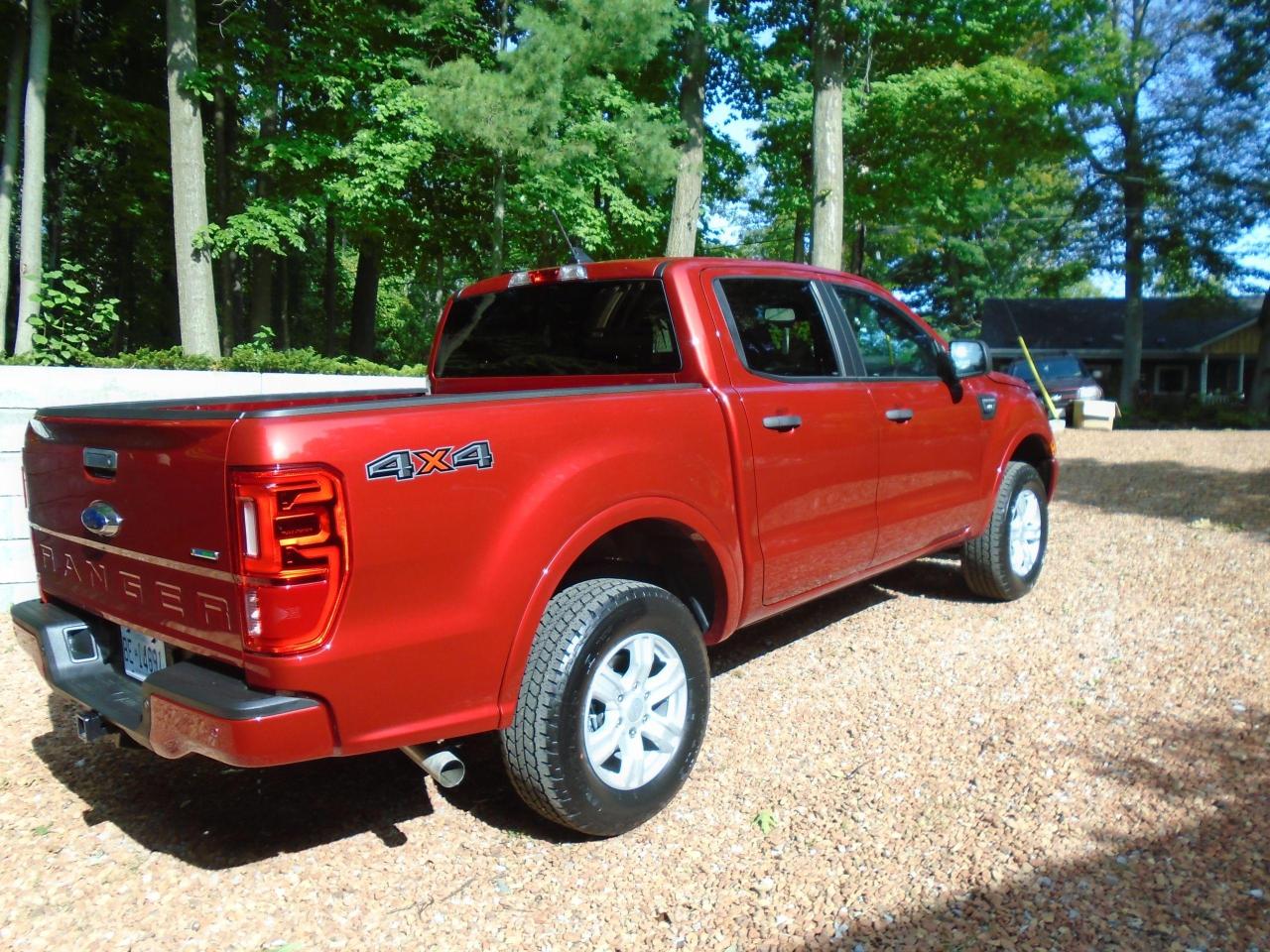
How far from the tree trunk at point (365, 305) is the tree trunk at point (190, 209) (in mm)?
8726

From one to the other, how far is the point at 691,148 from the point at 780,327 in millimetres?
12920

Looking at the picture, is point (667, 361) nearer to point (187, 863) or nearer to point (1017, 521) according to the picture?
point (187, 863)

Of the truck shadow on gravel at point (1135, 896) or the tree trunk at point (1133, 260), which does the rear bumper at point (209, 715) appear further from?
the tree trunk at point (1133, 260)

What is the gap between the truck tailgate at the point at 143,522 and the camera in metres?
2.36

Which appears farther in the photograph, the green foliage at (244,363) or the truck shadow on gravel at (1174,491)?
the green foliage at (244,363)

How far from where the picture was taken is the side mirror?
4.85m

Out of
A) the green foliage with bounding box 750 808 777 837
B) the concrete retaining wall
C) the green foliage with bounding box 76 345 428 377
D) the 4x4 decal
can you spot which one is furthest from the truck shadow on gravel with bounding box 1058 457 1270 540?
the green foliage with bounding box 76 345 428 377

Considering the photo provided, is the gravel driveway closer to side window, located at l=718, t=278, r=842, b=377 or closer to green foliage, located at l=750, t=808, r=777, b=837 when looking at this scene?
green foliage, located at l=750, t=808, r=777, b=837

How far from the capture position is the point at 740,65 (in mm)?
19984

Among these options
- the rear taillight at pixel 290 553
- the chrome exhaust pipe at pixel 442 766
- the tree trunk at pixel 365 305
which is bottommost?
the chrome exhaust pipe at pixel 442 766

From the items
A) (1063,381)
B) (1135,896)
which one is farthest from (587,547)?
(1063,381)

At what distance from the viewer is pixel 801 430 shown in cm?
377

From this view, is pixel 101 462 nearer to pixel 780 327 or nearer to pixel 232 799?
pixel 232 799

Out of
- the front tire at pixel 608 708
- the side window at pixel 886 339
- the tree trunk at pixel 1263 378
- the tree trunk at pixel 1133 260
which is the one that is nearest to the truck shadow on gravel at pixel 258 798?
the front tire at pixel 608 708
